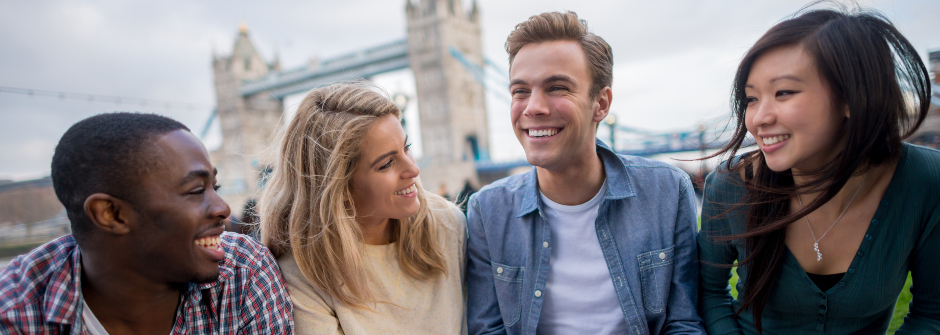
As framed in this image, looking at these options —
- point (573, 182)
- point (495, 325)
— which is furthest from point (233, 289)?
point (573, 182)

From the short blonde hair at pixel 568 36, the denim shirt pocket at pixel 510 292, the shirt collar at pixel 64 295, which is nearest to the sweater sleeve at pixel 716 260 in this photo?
the short blonde hair at pixel 568 36

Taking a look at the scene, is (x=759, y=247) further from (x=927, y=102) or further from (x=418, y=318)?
(x=418, y=318)

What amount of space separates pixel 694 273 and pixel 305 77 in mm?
40722

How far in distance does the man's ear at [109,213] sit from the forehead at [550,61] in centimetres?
137

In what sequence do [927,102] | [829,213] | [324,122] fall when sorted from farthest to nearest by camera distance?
[324,122] → [829,213] → [927,102]

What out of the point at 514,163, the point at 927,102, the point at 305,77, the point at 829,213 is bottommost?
the point at 514,163

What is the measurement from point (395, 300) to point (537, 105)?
3.06 ft

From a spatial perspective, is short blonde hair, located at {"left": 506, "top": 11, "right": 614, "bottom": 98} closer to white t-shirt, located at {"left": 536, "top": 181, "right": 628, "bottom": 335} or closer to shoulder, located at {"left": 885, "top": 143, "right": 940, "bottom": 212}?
white t-shirt, located at {"left": 536, "top": 181, "right": 628, "bottom": 335}

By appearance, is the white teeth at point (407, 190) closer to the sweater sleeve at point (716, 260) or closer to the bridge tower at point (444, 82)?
the sweater sleeve at point (716, 260)

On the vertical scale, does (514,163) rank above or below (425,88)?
below

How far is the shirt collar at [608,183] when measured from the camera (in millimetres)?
1966

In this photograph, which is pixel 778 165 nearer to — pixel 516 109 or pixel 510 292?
pixel 516 109

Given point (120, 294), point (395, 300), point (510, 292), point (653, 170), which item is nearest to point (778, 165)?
point (653, 170)

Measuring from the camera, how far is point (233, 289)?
5.24 feet
